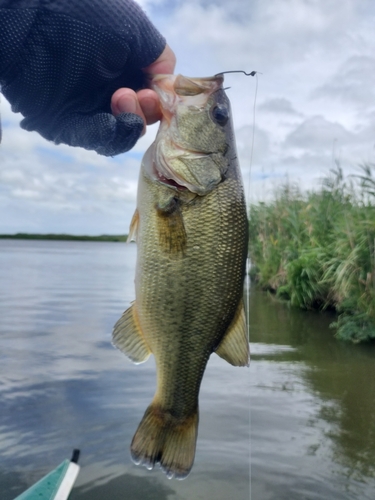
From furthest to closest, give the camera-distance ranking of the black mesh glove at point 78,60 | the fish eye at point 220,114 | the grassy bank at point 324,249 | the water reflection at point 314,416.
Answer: the grassy bank at point 324,249 → the water reflection at point 314,416 → the fish eye at point 220,114 → the black mesh glove at point 78,60

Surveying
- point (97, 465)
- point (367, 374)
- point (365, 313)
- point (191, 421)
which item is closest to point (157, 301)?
point (191, 421)

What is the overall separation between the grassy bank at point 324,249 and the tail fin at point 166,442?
24.2 feet

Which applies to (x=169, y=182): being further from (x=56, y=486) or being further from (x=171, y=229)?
(x=56, y=486)

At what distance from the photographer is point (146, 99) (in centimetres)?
208

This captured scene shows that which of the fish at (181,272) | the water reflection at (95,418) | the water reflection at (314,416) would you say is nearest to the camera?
the fish at (181,272)

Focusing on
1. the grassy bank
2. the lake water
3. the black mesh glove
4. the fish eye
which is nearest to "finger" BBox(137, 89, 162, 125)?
the black mesh glove

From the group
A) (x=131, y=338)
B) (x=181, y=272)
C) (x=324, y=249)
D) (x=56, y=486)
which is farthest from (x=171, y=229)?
(x=324, y=249)

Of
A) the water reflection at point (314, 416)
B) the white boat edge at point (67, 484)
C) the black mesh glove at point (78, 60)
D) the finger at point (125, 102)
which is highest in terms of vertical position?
the black mesh glove at point (78, 60)

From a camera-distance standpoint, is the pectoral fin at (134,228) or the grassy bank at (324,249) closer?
the pectoral fin at (134,228)

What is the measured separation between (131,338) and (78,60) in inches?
41.0

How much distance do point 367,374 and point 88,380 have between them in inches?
150

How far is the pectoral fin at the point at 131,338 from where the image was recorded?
2.10 m

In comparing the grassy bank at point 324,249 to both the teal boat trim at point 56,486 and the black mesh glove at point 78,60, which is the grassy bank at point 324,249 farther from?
the black mesh glove at point 78,60

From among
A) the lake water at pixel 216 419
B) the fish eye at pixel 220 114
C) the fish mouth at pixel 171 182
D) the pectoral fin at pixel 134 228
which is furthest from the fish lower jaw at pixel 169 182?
the lake water at pixel 216 419
